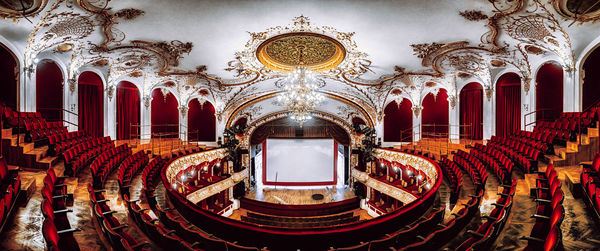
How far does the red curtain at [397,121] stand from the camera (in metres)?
12.4

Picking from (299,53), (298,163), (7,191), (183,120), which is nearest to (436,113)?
(298,163)

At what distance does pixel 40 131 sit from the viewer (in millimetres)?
5914

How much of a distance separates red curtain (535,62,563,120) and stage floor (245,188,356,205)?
27.5ft

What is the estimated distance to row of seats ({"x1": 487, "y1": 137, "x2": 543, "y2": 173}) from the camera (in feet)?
16.9

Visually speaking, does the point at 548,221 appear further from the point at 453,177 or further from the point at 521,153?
the point at 521,153

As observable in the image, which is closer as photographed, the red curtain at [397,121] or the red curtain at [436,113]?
the red curtain at [436,113]

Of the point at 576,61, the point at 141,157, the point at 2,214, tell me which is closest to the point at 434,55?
the point at 576,61

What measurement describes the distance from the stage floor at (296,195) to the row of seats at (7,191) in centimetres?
983

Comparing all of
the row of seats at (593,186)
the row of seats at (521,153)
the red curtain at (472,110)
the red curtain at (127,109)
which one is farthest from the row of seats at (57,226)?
the red curtain at (472,110)

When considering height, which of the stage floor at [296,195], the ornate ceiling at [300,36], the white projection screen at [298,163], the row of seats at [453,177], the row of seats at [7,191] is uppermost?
the ornate ceiling at [300,36]

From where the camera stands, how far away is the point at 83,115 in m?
8.48

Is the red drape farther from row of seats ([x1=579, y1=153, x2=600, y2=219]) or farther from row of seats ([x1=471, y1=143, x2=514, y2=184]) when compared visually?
row of seats ([x1=579, y1=153, x2=600, y2=219])

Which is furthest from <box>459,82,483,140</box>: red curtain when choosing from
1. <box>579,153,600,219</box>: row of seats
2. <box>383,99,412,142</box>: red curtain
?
<box>579,153,600,219</box>: row of seats

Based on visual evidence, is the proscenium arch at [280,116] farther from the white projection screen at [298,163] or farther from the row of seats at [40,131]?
the row of seats at [40,131]
